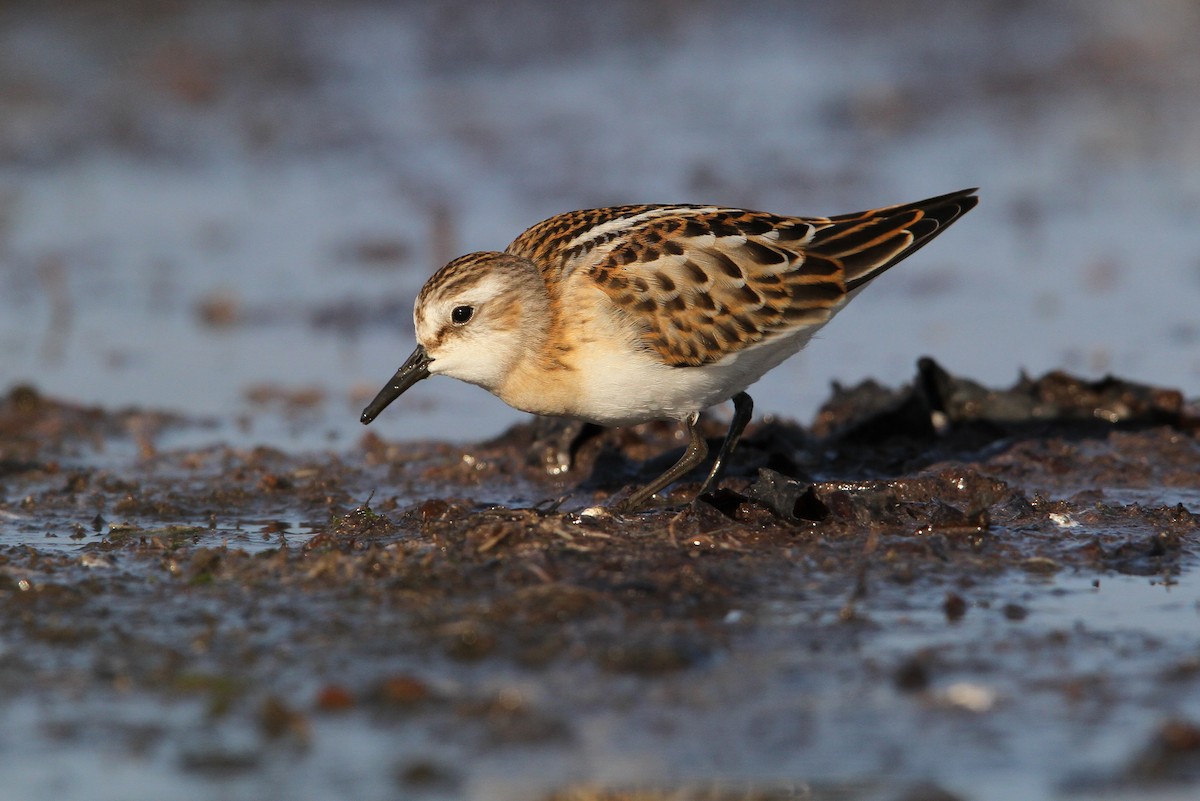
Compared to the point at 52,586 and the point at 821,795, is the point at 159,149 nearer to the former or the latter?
the point at 52,586

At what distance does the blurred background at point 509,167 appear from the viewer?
37.4ft

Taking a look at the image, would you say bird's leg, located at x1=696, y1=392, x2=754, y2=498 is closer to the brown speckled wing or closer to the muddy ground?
the muddy ground

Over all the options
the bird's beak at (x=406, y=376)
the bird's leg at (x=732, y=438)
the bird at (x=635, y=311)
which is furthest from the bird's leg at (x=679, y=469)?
the bird's beak at (x=406, y=376)

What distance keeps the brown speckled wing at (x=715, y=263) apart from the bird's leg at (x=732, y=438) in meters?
0.71

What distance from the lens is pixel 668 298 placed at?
7.71 meters

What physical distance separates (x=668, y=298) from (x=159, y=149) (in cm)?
953

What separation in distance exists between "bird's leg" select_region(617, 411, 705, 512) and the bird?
1cm

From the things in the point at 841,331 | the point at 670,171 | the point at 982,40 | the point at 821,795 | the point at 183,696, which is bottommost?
the point at 821,795

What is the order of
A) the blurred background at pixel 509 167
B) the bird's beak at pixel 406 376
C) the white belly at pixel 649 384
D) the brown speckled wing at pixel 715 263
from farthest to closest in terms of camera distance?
the blurred background at pixel 509 167 < the bird's beak at pixel 406 376 < the brown speckled wing at pixel 715 263 < the white belly at pixel 649 384

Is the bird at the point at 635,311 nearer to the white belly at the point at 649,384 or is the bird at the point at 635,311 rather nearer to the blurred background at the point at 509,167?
the white belly at the point at 649,384

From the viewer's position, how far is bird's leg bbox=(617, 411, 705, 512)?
7997 mm

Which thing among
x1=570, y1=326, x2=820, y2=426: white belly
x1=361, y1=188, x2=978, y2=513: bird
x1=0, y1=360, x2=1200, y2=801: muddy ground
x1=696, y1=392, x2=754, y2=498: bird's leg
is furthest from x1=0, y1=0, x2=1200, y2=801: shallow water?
x1=696, y1=392, x2=754, y2=498: bird's leg

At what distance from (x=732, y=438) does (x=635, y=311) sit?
1.14m

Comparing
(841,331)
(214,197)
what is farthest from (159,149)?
(841,331)
